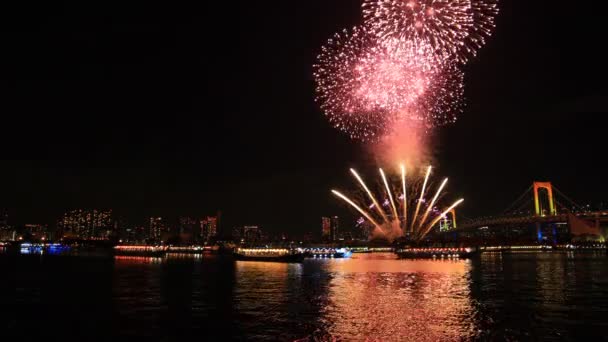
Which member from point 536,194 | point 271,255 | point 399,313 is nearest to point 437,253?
point 271,255

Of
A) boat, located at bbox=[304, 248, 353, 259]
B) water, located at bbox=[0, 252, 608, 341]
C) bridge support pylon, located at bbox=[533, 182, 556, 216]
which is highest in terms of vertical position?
bridge support pylon, located at bbox=[533, 182, 556, 216]

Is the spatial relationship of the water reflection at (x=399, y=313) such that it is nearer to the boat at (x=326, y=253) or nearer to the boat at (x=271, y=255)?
the boat at (x=271, y=255)

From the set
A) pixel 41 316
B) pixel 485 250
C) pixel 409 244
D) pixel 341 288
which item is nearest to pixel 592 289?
pixel 341 288

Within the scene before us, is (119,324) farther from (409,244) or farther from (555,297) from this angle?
(409,244)

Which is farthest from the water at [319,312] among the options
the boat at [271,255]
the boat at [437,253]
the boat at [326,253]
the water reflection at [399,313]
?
the boat at [326,253]

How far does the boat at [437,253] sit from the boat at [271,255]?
→ 22.6m

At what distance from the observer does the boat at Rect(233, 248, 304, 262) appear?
8723 cm

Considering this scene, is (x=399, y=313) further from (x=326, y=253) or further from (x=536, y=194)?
(x=536, y=194)

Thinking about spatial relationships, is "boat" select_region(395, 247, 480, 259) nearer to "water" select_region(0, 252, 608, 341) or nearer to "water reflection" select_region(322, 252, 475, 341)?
"water" select_region(0, 252, 608, 341)

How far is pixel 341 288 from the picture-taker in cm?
3200

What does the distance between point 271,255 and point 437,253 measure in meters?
34.4

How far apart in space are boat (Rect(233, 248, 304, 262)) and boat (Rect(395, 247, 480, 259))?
22.6m

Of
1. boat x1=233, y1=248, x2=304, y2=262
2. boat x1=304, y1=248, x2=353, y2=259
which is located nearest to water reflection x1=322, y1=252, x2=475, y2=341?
boat x1=233, y1=248, x2=304, y2=262

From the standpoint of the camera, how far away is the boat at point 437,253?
305 feet
